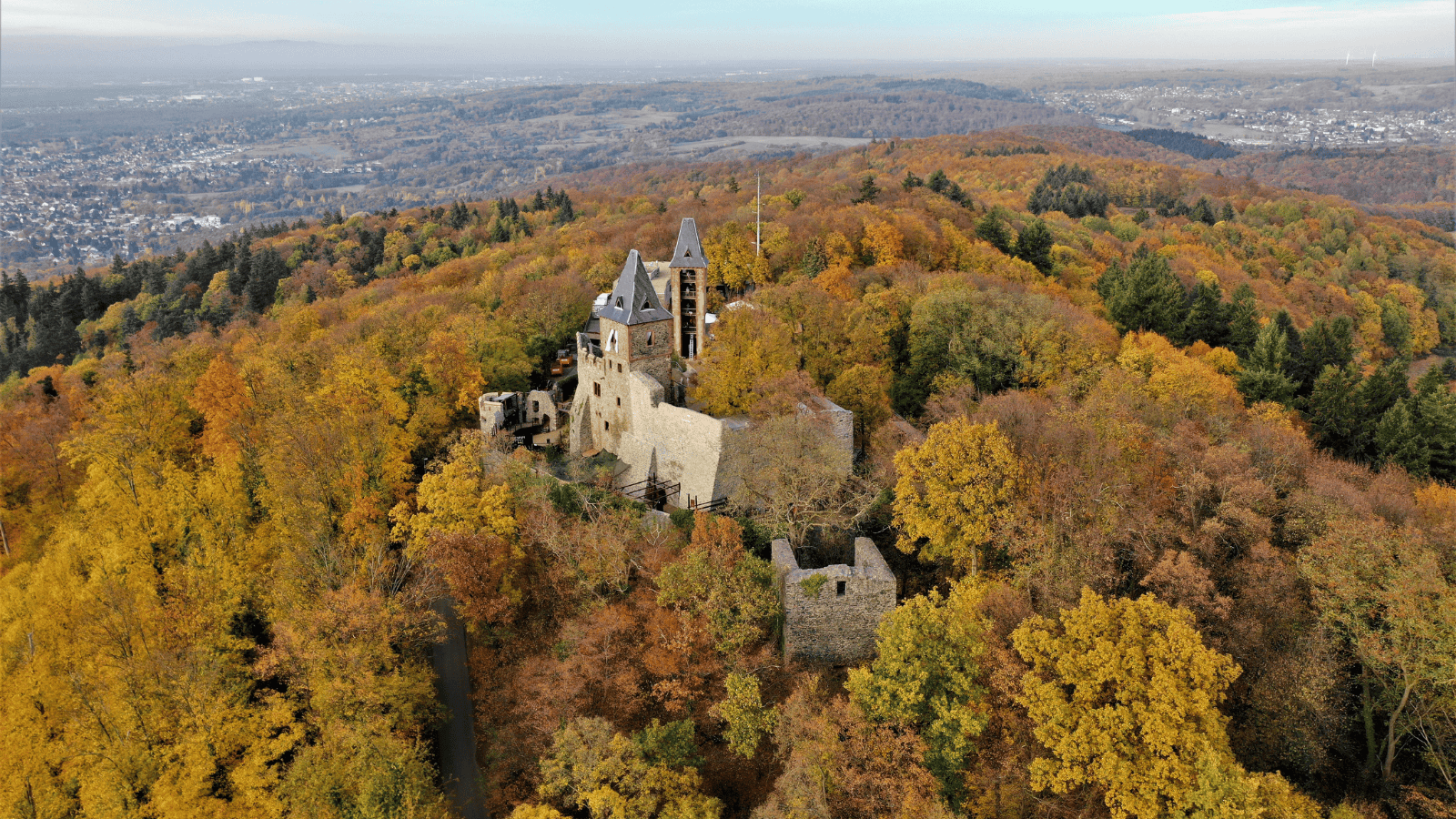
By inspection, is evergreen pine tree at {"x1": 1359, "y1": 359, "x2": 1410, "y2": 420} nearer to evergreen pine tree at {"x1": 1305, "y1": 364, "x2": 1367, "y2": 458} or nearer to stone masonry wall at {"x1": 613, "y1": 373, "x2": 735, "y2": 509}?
evergreen pine tree at {"x1": 1305, "y1": 364, "x2": 1367, "y2": 458}

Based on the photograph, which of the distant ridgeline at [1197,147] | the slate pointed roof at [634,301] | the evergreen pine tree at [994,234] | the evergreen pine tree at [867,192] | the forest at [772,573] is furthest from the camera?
the distant ridgeline at [1197,147]

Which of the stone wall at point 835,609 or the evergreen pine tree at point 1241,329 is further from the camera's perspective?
the evergreen pine tree at point 1241,329

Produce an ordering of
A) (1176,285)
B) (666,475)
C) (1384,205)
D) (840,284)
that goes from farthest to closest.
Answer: (1384,205), (1176,285), (840,284), (666,475)

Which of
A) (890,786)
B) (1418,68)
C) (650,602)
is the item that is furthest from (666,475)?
(1418,68)

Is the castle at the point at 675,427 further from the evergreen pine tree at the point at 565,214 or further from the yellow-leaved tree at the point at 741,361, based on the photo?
the evergreen pine tree at the point at 565,214

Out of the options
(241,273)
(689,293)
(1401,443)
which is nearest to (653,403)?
(689,293)

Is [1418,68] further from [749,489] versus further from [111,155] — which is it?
[111,155]

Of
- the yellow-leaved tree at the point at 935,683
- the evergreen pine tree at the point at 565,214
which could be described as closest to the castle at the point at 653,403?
the yellow-leaved tree at the point at 935,683
